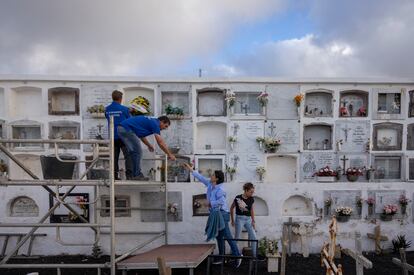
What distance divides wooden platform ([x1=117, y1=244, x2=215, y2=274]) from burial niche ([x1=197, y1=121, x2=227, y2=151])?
2.06m

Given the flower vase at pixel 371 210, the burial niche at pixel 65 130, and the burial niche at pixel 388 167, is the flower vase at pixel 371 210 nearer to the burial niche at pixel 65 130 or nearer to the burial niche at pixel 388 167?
the burial niche at pixel 388 167

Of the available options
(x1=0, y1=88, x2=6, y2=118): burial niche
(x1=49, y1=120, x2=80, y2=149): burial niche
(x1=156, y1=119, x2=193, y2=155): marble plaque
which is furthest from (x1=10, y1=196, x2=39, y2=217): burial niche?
(x1=156, y1=119, x2=193, y2=155): marble plaque

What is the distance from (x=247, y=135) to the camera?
7.88 metres

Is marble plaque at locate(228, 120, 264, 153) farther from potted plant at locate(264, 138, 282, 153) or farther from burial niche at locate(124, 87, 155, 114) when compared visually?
burial niche at locate(124, 87, 155, 114)

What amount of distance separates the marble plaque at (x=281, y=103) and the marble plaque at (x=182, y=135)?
1651mm

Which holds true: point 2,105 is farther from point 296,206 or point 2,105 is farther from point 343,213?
point 343,213

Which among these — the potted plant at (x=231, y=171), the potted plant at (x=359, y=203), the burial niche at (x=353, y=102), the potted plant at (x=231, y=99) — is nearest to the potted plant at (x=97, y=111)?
the potted plant at (x=231, y=99)

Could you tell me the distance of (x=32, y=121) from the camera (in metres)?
7.62

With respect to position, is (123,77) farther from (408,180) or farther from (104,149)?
(408,180)

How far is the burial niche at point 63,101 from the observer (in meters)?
7.73

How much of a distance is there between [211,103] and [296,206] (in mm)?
2713

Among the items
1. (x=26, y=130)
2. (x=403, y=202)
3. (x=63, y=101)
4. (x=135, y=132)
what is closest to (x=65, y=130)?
(x=63, y=101)

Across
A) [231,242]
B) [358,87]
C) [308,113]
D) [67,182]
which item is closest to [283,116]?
[308,113]

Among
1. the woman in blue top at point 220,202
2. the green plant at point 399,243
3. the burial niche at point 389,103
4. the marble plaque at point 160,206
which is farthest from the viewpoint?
the burial niche at point 389,103
